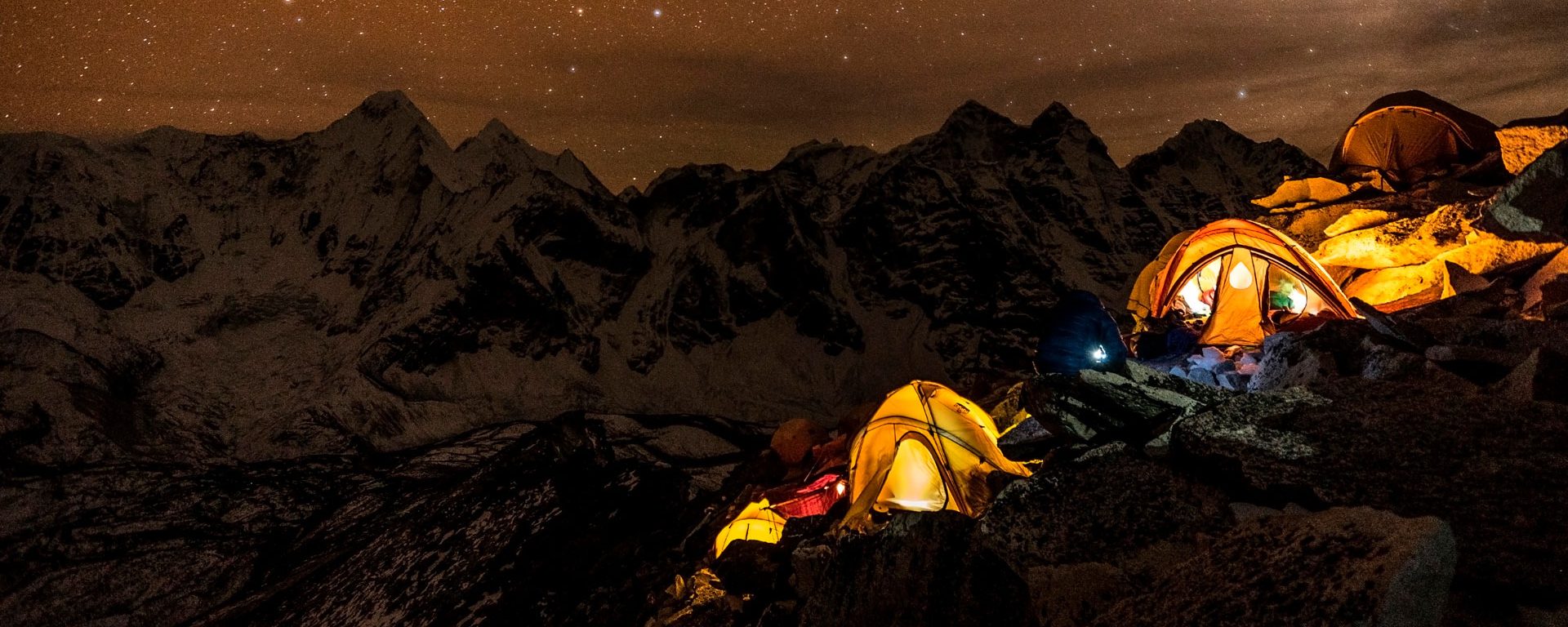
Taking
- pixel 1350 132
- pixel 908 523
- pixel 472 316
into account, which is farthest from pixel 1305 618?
pixel 472 316

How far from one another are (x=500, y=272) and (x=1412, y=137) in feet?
473

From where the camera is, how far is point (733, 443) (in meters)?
109

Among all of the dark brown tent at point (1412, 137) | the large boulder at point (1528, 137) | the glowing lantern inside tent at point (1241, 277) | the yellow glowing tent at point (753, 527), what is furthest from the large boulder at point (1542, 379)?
the dark brown tent at point (1412, 137)

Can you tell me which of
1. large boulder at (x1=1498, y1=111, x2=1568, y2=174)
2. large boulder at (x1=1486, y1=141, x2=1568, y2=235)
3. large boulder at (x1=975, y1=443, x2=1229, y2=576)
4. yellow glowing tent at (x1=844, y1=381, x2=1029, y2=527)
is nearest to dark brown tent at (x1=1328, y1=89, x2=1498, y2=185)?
large boulder at (x1=1498, y1=111, x2=1568, y2=174)

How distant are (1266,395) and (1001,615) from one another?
2.66 metres

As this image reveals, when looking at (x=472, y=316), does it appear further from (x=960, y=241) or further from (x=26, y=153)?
(x=960, y=241)

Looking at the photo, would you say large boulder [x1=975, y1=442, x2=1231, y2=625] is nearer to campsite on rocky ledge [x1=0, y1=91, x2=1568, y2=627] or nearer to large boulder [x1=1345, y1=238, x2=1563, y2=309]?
campsite on rocky ledge [x1=0, y1=91, x2=1568, y2=627]

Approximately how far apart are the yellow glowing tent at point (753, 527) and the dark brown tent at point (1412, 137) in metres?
14.0

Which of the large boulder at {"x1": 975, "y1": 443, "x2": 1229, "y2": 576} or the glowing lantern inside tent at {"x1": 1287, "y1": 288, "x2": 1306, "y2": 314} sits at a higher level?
the glowing lantern inside tent at {"x1": 1287, "y1": 288, "x2": 1306, "y2": 314}

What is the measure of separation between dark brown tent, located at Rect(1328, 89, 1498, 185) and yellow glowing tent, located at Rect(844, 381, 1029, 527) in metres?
10.4

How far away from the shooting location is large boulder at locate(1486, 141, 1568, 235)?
7.30 m

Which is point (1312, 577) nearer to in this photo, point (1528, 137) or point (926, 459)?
point (926, 459)

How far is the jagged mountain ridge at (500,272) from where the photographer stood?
392 feet

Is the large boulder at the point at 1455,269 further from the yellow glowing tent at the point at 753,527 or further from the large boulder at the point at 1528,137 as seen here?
the yellow glowing tent at the point at 753,527
